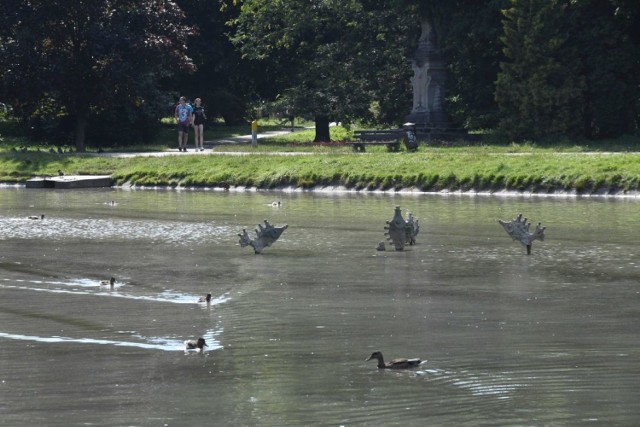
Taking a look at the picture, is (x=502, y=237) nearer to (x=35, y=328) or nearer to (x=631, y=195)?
(x=631, y=195)

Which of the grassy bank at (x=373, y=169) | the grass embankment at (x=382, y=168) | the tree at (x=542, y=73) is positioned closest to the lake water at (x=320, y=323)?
the grassy bank at (x=373, y=169)

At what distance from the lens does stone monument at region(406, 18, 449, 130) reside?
161 feet

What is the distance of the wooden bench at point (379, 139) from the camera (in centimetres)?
4453

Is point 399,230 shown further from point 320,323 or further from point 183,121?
point 183,121

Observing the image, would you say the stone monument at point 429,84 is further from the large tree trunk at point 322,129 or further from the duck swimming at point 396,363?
the duck swimming at point 396,363

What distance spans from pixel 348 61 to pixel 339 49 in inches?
22.6

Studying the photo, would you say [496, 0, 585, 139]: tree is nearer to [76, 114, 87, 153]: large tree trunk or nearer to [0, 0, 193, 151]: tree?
[0, 0, 193, 151]: tree

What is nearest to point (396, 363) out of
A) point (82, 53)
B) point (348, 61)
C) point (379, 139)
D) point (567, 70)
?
point (379, 139)

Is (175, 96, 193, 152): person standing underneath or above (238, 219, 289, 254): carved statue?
above

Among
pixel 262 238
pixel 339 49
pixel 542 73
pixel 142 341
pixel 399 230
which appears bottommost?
pixel 142 341

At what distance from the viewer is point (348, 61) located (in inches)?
2101

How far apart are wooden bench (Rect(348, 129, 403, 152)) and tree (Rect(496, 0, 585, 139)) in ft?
11.7

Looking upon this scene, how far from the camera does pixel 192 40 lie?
60.8 m

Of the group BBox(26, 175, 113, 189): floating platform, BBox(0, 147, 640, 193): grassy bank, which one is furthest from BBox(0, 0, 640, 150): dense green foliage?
BBox(26, 175, 113, 189): floating platform
